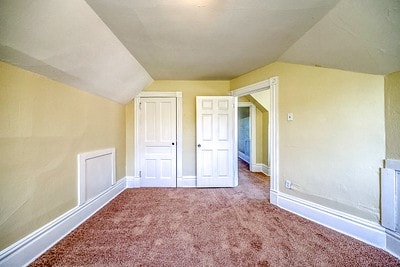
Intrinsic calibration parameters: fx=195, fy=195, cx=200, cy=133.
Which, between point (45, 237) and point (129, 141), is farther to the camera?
point (129, 141)

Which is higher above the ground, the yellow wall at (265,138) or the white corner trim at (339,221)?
the yellow wall at (265,138)

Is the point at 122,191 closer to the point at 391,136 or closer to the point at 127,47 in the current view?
the point at 127,47

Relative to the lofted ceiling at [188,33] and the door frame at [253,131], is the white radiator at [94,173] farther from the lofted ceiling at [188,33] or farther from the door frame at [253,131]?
the door frame at [253,131]

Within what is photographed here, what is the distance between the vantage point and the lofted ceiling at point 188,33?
1.47 meters

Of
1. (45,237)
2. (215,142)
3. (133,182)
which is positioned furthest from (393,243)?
(133,182)

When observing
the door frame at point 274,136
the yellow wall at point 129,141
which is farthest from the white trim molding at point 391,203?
the yellow wall at point 129,141

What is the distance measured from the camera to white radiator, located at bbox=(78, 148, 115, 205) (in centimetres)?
244

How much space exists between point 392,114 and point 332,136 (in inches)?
22.6

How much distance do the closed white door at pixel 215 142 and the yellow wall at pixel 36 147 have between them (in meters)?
2.08

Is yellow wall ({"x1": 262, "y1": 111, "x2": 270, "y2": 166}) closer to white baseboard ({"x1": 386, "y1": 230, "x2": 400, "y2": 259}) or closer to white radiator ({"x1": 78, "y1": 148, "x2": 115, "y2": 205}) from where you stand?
white baseboard ({"x1": 386, "y1": 230, "x2": 400, "y2": 259})

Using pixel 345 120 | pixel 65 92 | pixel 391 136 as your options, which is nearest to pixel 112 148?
pixel 65 92

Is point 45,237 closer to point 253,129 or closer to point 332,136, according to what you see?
point 332,136

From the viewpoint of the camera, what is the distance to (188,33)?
2.16 metres

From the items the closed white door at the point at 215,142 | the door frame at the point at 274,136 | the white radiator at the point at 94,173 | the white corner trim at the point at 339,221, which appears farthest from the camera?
the closed white door at the point at 215,142
